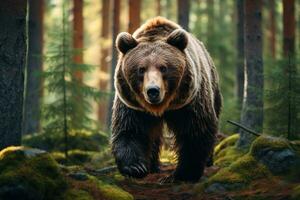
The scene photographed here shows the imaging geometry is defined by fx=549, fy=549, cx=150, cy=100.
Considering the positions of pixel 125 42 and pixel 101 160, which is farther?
pixel 101 160

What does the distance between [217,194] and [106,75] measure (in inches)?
677

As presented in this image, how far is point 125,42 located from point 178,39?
0.76m

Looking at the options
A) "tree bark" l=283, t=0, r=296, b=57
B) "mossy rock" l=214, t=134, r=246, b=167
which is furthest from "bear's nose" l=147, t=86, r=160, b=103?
"tree bark" l=283, t=0, r=296, b=57

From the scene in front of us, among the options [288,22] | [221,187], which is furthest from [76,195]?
[288,22]

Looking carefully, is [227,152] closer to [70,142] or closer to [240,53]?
[70,142]

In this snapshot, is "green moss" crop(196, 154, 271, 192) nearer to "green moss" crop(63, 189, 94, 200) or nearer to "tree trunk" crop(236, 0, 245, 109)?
"green moss" crop(63, 189, 94, 200)

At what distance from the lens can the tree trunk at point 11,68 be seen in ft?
24.1

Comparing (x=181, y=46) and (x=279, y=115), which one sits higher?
(x=181, y=46)

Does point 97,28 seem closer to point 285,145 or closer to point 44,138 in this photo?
point 44,138

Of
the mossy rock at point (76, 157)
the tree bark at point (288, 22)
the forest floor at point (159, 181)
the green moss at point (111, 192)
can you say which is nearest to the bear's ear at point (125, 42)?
the forest floor at point (159, 181)

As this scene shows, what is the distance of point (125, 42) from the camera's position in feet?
25.7

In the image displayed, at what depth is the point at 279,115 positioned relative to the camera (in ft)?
30.6

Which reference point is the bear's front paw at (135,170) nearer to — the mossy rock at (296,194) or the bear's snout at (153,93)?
the bear's snout at (153,93)

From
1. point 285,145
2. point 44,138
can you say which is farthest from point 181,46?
point 44,138
